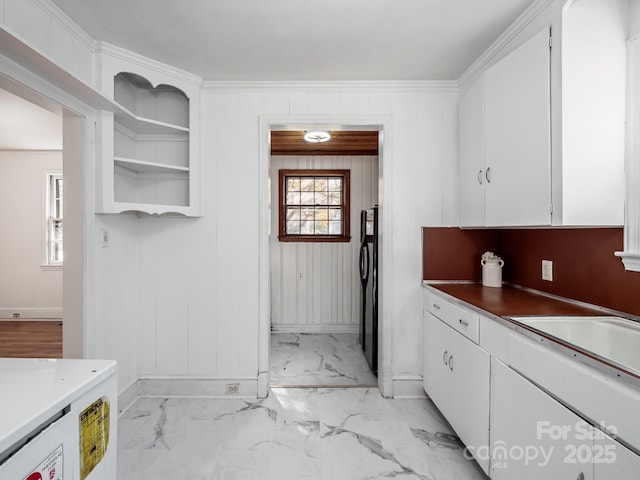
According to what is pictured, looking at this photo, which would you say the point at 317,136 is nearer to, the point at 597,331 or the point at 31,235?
the point at 597,331

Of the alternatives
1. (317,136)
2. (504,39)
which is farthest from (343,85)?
(504,39)

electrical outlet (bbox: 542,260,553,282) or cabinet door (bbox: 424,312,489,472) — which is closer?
cabinet door (bbox: 424,312,489,472)

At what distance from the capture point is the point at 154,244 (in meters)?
Answer: 2.64

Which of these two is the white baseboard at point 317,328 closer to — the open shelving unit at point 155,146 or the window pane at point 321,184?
the window pane at point 321,184

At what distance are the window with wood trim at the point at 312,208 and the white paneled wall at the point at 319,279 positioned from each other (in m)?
0.10

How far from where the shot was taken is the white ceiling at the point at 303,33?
1752mm

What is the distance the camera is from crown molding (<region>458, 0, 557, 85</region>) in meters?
1.70

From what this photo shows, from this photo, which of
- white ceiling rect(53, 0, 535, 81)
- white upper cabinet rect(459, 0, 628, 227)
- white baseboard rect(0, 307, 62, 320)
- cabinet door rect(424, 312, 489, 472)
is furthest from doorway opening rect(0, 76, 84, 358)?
white upper cabinet rect(459, 0, 628, 227)

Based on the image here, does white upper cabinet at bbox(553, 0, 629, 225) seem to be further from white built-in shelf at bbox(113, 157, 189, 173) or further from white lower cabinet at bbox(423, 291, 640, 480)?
white built-in shelf at bbox(113, 157, 189, 173)

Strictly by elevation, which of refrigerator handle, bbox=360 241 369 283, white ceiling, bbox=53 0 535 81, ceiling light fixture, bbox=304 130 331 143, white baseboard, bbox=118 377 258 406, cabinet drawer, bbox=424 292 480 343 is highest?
white ceiling, bbox=53 0 535 81

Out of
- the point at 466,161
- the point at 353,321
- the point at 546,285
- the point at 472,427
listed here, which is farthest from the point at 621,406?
the point at 353,321

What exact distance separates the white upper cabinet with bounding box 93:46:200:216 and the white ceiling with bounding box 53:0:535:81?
0.85ft

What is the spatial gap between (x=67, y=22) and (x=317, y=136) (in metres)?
2.17

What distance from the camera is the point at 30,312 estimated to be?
495 centimetres
